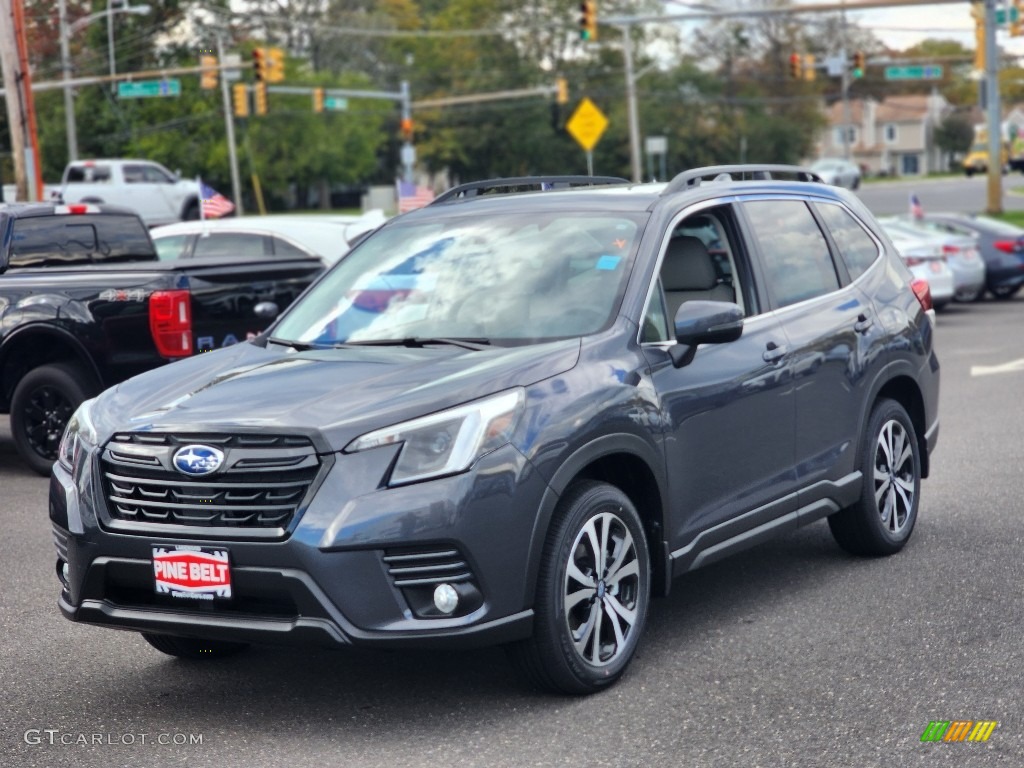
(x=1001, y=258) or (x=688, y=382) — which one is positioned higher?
(x=688, y=382)

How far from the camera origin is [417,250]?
6.26 m

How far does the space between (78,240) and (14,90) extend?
474 inches

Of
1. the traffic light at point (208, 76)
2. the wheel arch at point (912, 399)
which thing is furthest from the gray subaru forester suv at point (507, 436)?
the traffic light at point (208, 76)

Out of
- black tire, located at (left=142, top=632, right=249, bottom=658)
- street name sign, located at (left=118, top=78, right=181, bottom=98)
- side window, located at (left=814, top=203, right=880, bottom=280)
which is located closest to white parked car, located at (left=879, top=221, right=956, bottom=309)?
side window, located at (left=814, top=203, right=880, bottom=280)

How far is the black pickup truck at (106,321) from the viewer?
32.4ft

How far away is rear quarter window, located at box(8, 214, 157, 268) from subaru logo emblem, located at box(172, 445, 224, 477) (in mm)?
7200

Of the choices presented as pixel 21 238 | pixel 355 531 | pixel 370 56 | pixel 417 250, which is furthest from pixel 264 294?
pixel 370 56

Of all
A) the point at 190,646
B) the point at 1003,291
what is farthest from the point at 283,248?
the point at 1003,291

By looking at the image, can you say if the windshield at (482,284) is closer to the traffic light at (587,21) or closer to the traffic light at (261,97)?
the traffic light at (587,21)

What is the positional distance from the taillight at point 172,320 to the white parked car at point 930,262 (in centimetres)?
1586

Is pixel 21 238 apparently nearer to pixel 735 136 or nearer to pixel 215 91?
pixel 215 91

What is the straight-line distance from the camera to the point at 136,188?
41.7 metres

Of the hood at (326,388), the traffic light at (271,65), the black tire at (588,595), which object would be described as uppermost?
the traffic light at (271,65)

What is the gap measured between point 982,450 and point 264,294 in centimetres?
509
